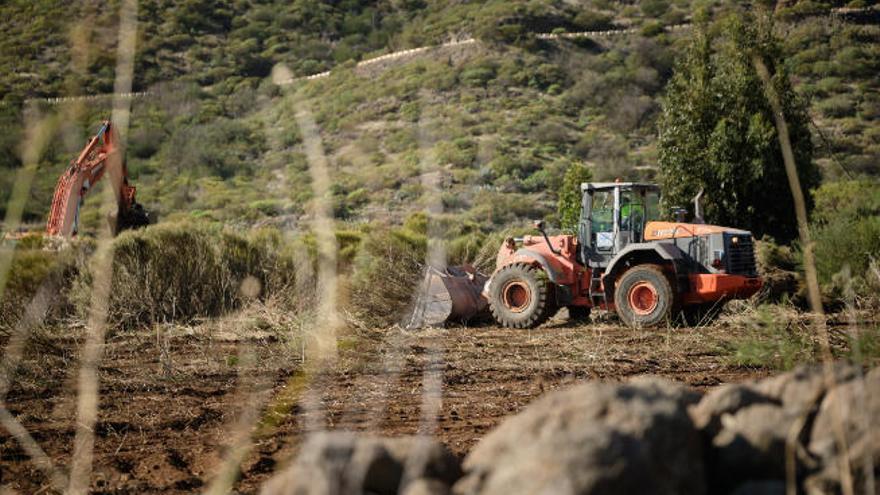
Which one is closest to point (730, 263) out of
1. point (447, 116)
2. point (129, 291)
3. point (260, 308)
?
point (260, 308)

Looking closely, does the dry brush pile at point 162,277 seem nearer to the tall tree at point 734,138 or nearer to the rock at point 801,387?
the tall tree at point 734,138

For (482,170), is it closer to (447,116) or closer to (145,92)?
(447,116)

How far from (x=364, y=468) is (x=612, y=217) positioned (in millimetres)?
10879

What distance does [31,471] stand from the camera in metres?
4.77

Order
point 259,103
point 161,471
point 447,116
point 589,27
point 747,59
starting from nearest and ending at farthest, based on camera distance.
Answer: point 161,471
point 747,59
point 447,116
point 259,103
point 589,27

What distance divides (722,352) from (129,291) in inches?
321

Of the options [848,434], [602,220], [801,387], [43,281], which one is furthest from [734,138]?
[848,434]

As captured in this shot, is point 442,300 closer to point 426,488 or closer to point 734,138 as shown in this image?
point 734,138

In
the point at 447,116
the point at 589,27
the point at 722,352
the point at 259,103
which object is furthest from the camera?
the point at 589,27

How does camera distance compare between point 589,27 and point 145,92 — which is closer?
point 145,92

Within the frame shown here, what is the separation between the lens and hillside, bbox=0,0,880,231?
36062 mm

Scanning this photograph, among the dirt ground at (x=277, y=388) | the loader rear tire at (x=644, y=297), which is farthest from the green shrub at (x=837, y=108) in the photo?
the dirt ground at (x=277, y=388)

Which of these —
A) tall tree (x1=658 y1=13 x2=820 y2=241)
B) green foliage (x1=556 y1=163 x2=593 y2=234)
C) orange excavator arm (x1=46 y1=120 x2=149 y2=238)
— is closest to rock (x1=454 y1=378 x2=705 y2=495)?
tall tree (x1=658 y1=13 x2=820 y2=241)

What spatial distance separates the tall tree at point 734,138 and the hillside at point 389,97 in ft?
31.6
